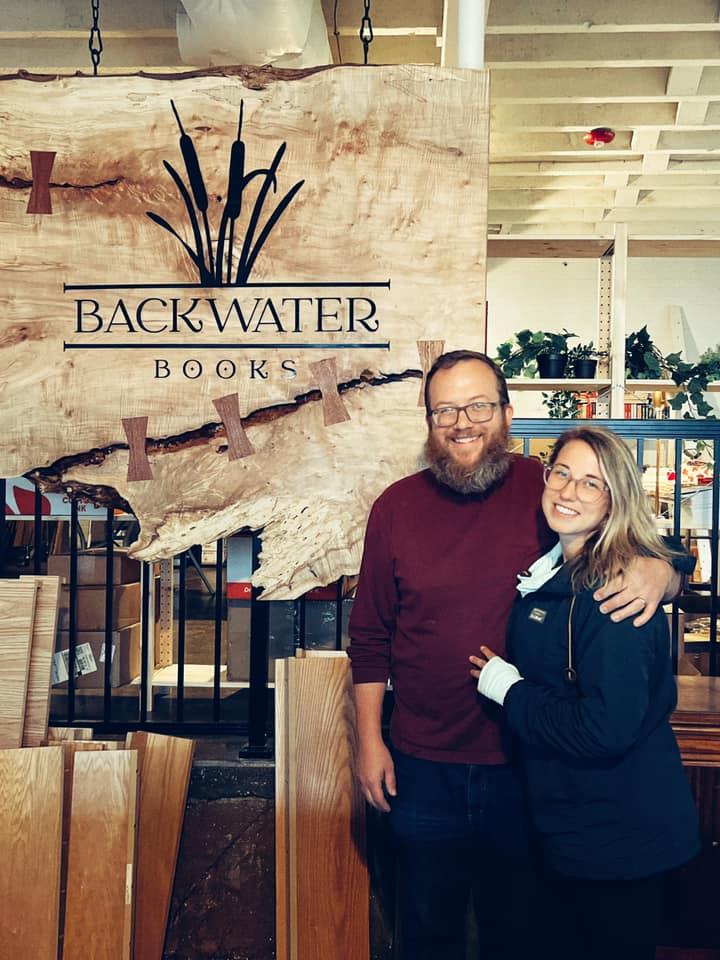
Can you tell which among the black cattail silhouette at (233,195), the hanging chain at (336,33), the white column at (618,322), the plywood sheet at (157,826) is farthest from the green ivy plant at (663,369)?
the plywood sheet at (157,826)

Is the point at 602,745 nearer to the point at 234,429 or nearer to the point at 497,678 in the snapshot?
the point at 497,678

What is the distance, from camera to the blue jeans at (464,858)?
1.88 metres

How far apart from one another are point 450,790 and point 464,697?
7.5 inches

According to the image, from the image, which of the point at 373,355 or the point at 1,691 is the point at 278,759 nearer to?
the point at 1,691

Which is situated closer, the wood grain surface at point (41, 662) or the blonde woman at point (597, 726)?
the blonde woman at point (597, 726)

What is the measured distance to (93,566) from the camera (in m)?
3.95

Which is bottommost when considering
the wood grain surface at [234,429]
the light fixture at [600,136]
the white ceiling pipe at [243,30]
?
the wood grain surface at [234,429]

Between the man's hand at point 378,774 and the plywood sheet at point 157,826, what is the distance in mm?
721

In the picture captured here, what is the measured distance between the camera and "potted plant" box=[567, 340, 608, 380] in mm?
5391

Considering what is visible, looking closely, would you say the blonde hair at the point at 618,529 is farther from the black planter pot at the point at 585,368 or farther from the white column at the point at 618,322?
the black planter pot at the point at 585,368

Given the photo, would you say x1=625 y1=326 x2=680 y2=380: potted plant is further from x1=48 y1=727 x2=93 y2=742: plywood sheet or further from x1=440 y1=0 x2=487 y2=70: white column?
x1=48 y1=727 x2=93 y2=742: plywood sheet

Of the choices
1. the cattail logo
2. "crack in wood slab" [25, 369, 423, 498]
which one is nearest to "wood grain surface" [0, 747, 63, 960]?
"crack in wood slab" [25, 369, 423, 498]

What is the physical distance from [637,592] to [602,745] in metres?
0.27

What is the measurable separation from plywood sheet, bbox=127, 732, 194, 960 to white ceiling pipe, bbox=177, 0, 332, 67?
6.65 feet
